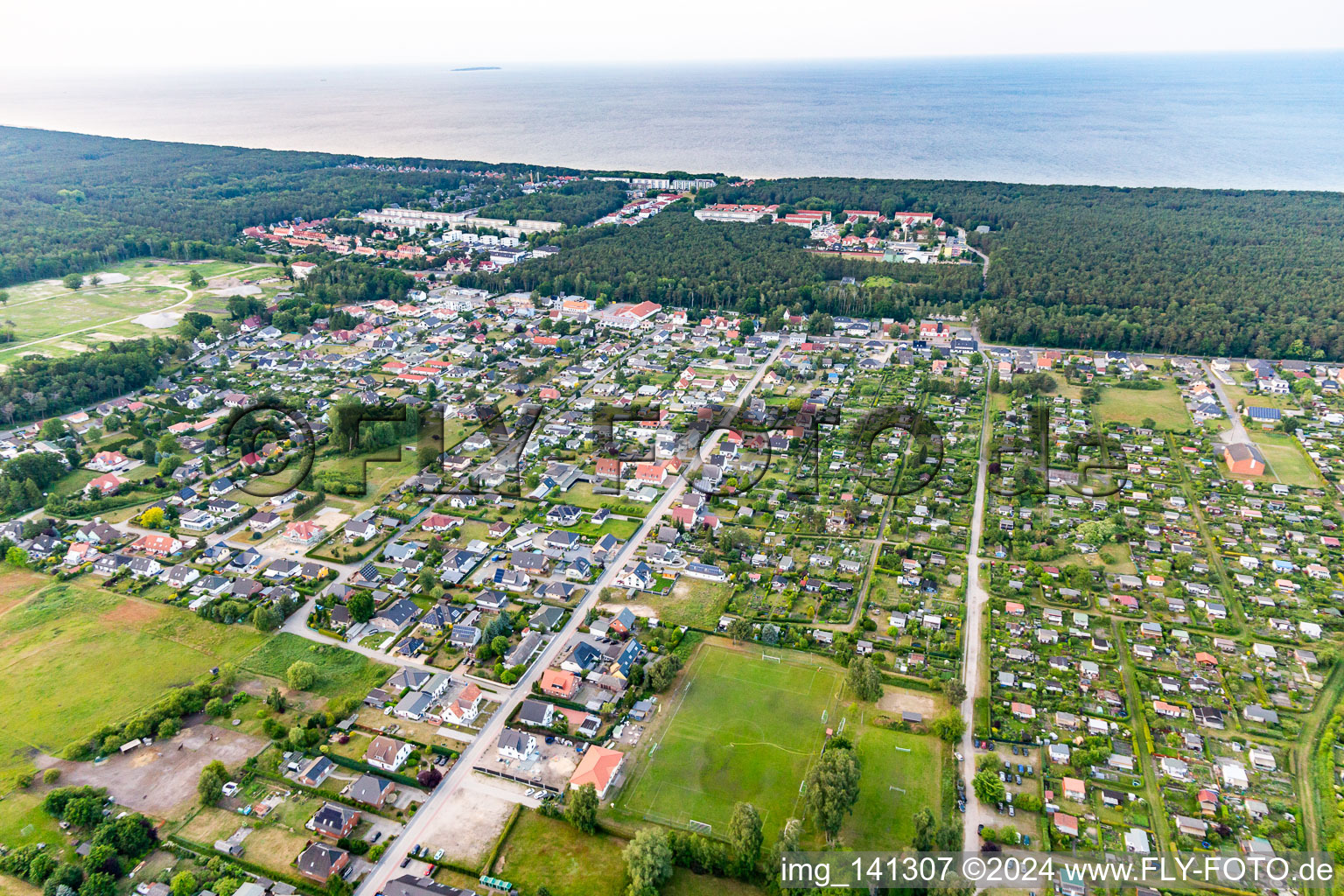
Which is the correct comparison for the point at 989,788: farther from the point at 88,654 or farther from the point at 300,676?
Answer: the point at 88,654

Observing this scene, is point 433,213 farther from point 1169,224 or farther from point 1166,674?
point 1166,674

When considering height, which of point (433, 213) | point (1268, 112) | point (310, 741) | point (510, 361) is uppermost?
point (1268, 112)

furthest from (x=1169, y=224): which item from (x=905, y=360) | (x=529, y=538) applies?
(x=529, y=538)

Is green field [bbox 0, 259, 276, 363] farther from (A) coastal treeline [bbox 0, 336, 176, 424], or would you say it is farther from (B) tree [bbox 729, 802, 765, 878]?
(B) tree [bbox 729, 802, 765, 878]

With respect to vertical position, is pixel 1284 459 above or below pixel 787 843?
above

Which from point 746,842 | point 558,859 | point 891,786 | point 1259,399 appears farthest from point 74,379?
point 1259,399

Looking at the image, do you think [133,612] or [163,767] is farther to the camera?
[133,612]
